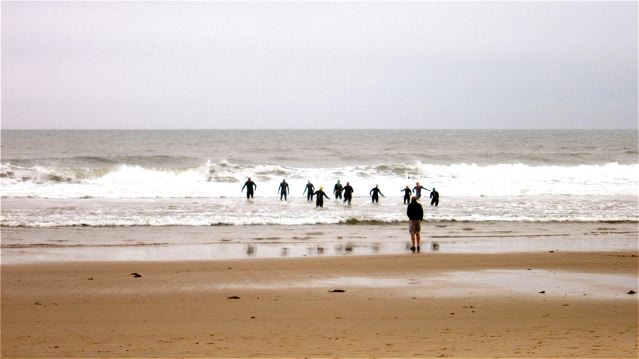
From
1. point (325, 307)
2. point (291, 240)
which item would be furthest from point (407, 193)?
point (325, 307)

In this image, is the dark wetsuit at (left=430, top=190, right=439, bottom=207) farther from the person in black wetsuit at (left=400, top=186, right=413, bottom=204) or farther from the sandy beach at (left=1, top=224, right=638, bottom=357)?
the sandy beach at (left=1, top=224, right=638, bottom=357)

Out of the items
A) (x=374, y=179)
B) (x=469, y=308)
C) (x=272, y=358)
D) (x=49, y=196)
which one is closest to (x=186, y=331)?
(x=272, y=358)

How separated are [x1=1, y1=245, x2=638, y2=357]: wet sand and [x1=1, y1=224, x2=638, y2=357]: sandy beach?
0.08 ft

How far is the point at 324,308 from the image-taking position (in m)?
11.4

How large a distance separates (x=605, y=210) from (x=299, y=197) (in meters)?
14.2

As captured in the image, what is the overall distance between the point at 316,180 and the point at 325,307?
35739mm

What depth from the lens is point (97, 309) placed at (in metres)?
11.3

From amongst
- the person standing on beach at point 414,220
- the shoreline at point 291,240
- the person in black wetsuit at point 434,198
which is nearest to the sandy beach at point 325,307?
the shoreline at point 291,240

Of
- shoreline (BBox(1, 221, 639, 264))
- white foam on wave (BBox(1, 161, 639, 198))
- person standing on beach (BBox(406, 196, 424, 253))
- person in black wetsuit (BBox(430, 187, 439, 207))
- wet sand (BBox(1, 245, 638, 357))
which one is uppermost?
white foam on wave (BBox(1, 161, 639, 198))

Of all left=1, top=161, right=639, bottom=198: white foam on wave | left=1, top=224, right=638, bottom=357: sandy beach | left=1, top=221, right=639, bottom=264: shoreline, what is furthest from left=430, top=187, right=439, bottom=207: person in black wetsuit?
left=1, top=224, right=638, bottom=357: sandy beach

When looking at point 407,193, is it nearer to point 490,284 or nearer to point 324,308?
point 490,284

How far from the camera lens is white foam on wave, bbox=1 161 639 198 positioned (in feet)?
125

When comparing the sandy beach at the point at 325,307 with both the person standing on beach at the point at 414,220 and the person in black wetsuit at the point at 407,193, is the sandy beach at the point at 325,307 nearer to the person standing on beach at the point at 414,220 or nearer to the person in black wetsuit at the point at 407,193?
the person standing on beach at the point at 414,220

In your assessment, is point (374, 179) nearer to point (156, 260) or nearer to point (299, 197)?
point (299, 197)
